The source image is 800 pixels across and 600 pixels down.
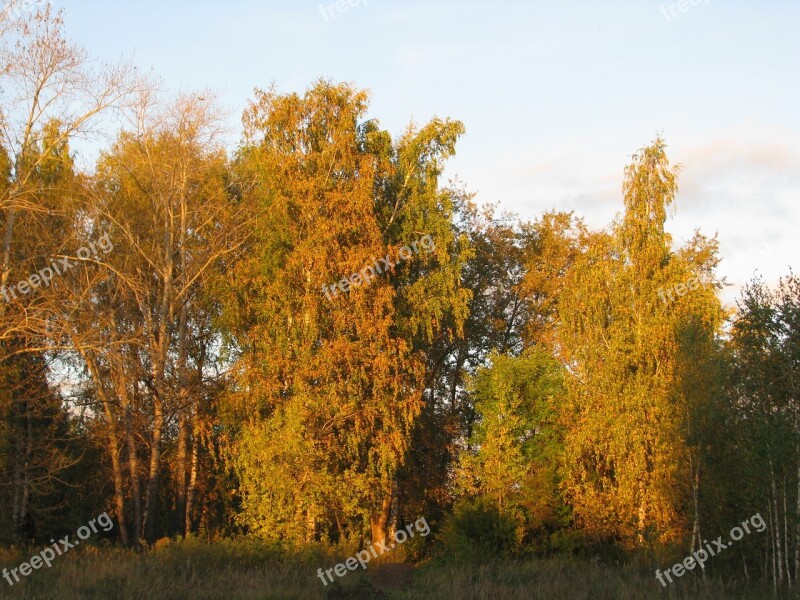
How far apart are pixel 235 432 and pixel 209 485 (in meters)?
5.92

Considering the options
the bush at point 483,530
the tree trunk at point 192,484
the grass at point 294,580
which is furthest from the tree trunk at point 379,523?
the tree trunk at point 192,484

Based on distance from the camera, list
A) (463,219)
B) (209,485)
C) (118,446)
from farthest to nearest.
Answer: (463,219), (209,485), (118,446)

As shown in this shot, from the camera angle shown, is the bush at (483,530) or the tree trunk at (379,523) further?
the tree trunk at (379,523)

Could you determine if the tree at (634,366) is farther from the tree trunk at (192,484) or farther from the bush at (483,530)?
the tree trunk at (192,484)

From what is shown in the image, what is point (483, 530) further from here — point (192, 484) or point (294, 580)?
point (192, 484)

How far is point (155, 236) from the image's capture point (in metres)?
30.0

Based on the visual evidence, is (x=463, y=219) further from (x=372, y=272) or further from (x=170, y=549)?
(x=170, y=549)

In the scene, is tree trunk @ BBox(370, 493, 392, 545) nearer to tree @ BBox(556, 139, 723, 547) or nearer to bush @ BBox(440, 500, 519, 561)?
bush @ BBox(440, 500, 519, 561)

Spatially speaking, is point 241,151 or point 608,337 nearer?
point 608,337

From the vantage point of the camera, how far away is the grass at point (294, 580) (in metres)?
18.0

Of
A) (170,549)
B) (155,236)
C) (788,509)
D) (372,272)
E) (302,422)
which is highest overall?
(155,236)

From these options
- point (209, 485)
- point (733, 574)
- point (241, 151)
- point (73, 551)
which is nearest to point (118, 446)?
point (209, 485)

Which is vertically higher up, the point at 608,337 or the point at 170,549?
the point at 608,337

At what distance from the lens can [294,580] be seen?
67.1 ft
